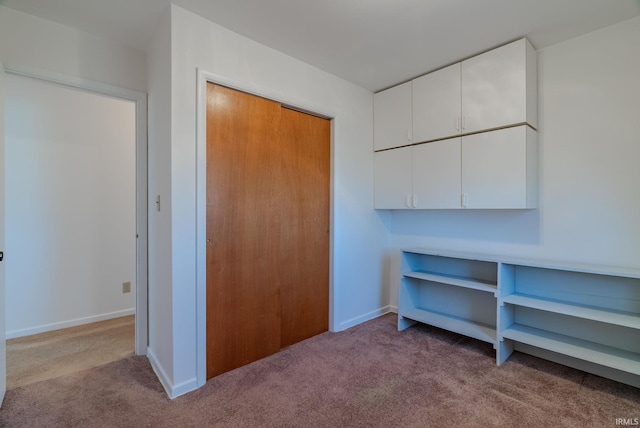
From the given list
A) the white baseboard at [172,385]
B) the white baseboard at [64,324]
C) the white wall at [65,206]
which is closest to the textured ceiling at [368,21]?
the white wall at [65,206]

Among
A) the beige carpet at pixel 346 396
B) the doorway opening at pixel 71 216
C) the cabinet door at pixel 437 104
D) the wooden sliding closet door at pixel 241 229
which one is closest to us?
the beige carpet at pixel 346 396

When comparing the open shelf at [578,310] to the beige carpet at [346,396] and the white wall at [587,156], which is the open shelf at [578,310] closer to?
the white wall at [587,156]

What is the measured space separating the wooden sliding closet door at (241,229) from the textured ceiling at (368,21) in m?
0.52

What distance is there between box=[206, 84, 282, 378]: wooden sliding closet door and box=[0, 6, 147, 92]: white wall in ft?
2.73

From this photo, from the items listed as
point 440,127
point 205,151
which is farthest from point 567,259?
point 205,151

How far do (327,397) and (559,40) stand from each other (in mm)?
3101

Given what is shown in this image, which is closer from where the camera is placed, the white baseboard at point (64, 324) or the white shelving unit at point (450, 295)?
the white shelving unit at point (450, 295)

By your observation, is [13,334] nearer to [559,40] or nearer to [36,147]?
[36,147]

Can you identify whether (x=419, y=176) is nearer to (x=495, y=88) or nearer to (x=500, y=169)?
(x=500, y=169)

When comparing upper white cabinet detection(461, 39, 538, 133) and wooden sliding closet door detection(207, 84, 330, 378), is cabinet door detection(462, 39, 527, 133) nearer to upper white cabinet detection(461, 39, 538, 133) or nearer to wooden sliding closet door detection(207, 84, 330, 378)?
upper white cabinet detection(461, 39, 538, 133)

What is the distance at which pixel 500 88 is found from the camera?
7.42 feet

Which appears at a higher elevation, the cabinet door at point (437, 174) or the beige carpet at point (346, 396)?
the cabinet door at point (437, 174)

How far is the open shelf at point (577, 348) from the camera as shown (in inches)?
71.6

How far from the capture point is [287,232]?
101 inches
